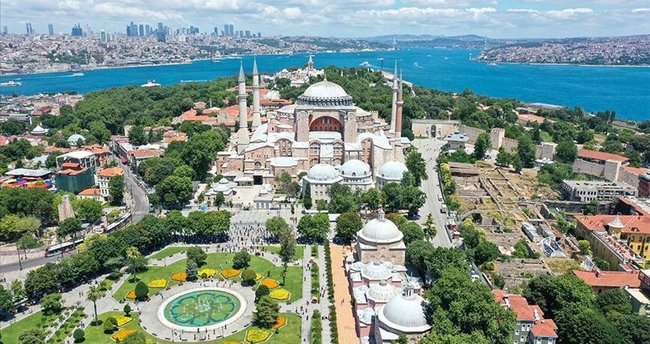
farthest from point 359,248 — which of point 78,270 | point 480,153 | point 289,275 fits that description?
point 480,153

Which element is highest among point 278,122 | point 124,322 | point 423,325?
point 278,122

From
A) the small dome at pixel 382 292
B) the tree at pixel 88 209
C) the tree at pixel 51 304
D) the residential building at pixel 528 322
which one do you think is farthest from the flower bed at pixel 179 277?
the residential building at pixel 528 322

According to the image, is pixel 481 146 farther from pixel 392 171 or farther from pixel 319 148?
pixel 319 148

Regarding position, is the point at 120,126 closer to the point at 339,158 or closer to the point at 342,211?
Result: the point at 339,158

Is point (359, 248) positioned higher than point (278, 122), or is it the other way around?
point (278, 122)

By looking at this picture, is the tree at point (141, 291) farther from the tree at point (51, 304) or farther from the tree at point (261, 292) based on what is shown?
the tree at point (261, 292)

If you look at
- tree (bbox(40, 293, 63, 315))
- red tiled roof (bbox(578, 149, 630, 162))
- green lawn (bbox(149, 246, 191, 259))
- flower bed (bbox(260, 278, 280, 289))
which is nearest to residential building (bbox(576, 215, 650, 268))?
red tiled roof (bbox(578, 149, 630, 162))
